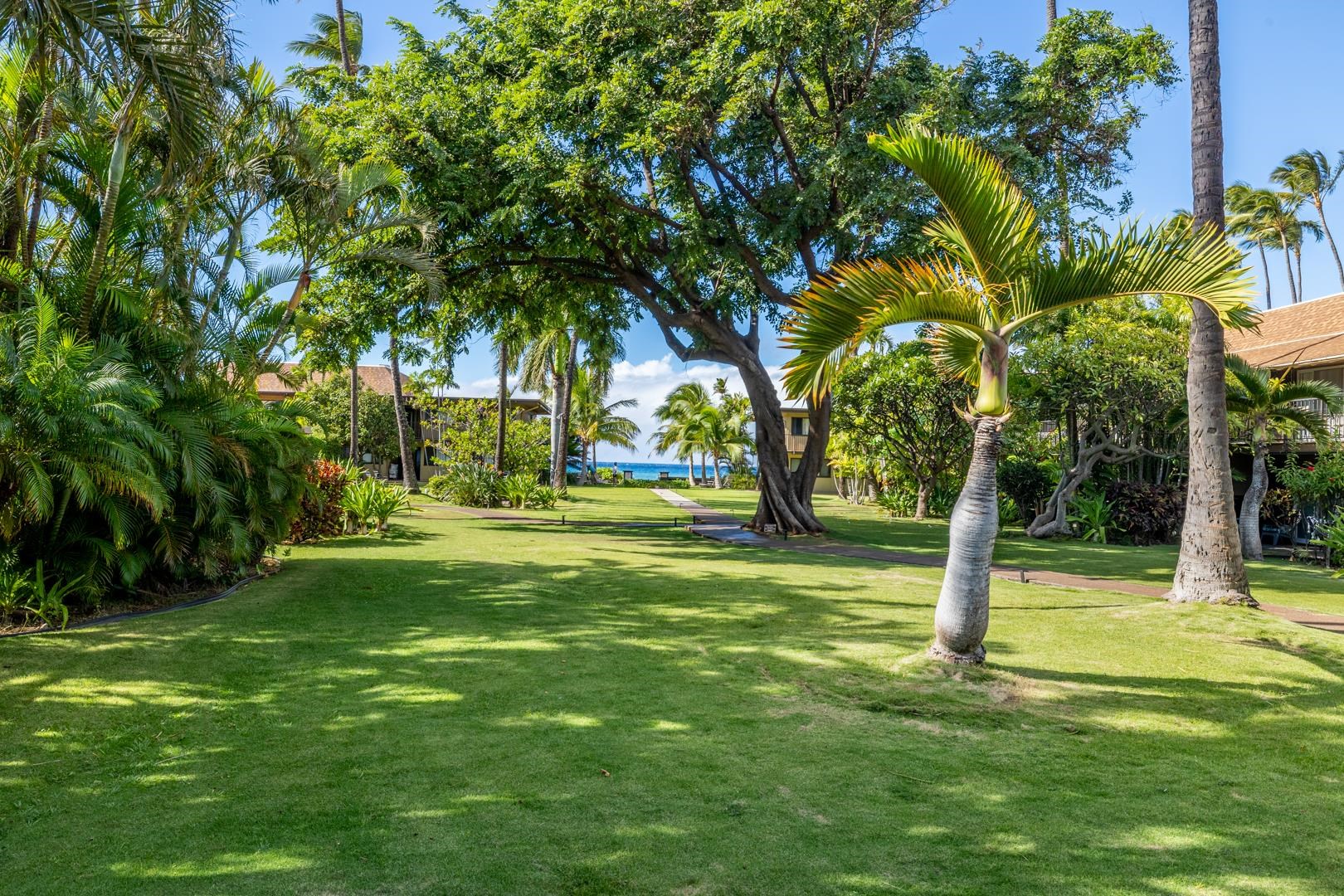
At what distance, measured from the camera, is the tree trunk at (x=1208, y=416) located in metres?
9.09

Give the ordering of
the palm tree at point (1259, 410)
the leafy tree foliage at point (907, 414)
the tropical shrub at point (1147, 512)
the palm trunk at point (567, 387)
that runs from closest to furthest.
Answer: the palm tree at point (1259, 410) → the tropical shrub at point (1147, 512) → the leafy tree foliage at point (907, 414) → the palm trunk at point (567, 387)

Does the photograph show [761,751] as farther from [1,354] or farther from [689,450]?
[689,450]

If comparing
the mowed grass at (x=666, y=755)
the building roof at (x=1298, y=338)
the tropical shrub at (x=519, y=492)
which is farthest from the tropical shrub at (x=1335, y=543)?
the tropical shrub at (x=519, y=492)

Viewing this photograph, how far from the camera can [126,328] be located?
8.83m

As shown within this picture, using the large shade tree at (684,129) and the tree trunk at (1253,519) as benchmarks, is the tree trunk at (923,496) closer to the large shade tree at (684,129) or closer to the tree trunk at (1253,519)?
the large shade tree at (684,129)

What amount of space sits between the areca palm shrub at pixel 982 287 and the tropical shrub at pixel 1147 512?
14.3 meters

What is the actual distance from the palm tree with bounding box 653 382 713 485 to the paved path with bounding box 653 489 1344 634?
26.3 metres

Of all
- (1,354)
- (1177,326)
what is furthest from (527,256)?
(1177,326)

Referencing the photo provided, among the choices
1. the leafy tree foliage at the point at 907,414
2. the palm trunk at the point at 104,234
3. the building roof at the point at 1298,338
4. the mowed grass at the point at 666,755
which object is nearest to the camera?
the mowed grass at the point at 666,755

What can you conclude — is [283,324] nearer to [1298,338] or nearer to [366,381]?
[1298,338]

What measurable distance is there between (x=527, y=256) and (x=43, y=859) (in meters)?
15.7

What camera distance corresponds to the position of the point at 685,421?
2078 inches

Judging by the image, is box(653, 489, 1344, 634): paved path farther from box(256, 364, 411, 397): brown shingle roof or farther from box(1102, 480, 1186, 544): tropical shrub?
box(256, 364, 411, 397): brown shingle roof

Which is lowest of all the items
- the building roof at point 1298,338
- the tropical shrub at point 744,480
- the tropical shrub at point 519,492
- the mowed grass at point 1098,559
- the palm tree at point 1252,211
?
the mowed grass at point 1098,559
